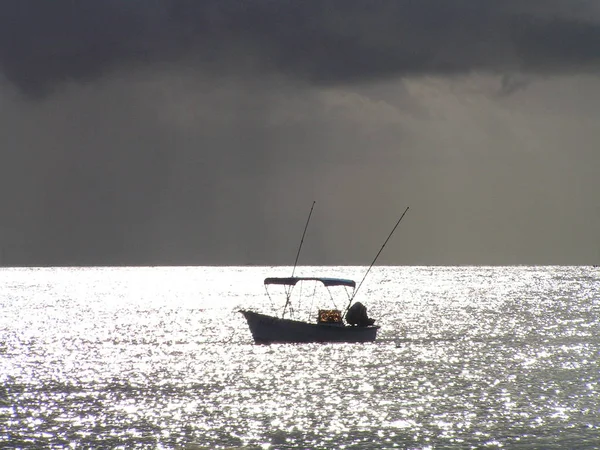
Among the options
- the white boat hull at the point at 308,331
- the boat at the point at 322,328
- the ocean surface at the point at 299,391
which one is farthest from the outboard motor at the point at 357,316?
the ocean surface at the point at 299,391

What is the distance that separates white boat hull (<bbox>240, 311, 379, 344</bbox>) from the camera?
7694 cm

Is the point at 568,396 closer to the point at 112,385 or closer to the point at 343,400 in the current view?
the point at 343,400

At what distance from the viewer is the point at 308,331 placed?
7712cm

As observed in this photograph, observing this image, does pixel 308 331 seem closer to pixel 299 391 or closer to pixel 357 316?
pixel 357 316

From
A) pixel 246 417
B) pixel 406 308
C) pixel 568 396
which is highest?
pixel 406 308

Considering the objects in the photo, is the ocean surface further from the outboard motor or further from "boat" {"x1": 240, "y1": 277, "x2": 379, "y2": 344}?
the outboard motor

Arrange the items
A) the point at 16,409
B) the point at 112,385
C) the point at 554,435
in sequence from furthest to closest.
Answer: the point at 112,385
the point at 16,409
the point at 554,435

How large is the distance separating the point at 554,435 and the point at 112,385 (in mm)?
28140

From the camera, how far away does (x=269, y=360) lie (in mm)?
70625

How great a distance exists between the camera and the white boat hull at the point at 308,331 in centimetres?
7694

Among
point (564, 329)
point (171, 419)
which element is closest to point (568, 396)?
point (171, 419)

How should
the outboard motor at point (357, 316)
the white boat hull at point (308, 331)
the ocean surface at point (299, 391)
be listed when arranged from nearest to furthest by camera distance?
the ocean surface at point (299, 391) → the white boat hull at point (308, 331) → the outboard motor at point (357, 316)

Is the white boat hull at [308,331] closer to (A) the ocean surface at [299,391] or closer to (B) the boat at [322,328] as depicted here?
(B) the boat at [322,328]

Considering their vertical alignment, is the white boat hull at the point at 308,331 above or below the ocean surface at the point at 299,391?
above
